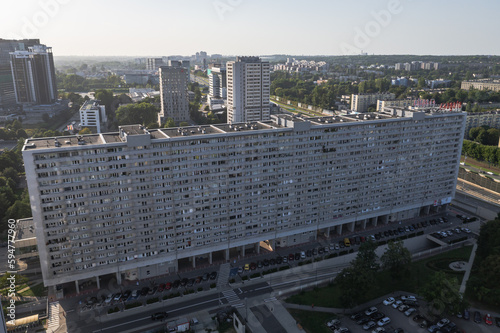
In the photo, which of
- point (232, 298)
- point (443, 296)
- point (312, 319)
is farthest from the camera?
point (232, 298)

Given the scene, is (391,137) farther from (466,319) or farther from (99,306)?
(99,306)

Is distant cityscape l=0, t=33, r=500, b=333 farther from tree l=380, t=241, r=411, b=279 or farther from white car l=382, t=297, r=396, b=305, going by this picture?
tree l=380, t=241, r=411, b=279

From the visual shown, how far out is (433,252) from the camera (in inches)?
3605

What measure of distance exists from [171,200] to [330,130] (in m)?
41.1

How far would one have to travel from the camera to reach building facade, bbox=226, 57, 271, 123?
190m

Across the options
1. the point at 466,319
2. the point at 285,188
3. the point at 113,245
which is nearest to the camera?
the point at 466,319

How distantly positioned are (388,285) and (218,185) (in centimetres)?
4250

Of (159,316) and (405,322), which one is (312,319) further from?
(159,316)

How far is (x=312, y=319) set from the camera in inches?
2689

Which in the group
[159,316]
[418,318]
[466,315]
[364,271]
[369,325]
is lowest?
[418,318]

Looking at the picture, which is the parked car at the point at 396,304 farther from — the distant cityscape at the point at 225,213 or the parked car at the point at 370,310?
the parked car at the point at 370,310

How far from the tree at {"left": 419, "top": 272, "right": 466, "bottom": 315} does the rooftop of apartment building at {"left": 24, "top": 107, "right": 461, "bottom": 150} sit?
41.1m

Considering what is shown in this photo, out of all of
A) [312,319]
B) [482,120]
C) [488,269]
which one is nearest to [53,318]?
[312,319]

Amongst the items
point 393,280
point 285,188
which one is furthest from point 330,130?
point 393,280
